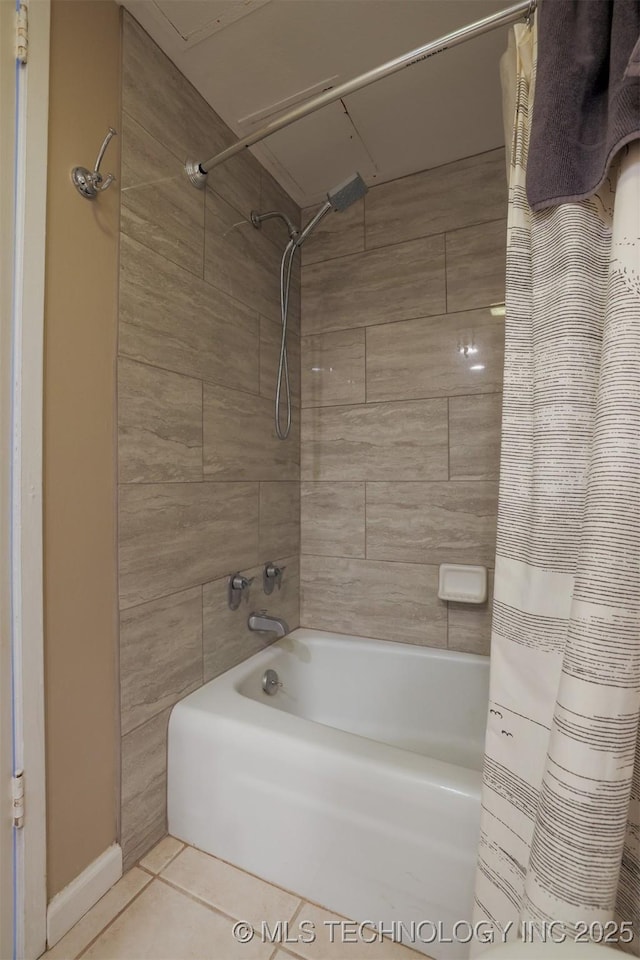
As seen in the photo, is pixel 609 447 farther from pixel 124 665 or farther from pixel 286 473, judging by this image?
pixel 286 473

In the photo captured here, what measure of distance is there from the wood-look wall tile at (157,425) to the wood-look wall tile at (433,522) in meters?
0.76

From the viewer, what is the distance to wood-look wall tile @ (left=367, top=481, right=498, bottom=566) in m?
1.58

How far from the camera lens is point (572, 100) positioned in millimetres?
703

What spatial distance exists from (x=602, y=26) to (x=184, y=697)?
169 centimetres

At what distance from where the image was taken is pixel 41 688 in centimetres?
90

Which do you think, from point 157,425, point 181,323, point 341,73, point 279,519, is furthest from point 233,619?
point 341,73

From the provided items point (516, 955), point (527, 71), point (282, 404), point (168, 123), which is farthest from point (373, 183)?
point (516, 955)

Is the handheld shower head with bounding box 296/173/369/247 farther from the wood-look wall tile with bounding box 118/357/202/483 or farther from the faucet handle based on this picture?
the faucet handle

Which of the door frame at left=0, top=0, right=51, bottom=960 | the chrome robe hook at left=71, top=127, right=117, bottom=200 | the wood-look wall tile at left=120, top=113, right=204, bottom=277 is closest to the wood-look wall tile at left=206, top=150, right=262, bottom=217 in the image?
the wood-look wall tile at left=120, top=113, right=204, bottom=277

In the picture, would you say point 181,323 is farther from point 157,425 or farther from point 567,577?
point 567,577

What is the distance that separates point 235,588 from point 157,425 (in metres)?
0.60

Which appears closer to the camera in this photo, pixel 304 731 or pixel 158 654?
pixel 304 731

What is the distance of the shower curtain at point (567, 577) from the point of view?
0.52 metres

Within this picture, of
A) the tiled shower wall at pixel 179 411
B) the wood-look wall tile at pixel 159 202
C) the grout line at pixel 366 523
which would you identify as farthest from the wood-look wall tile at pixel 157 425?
the grout line at pixel 366 523
